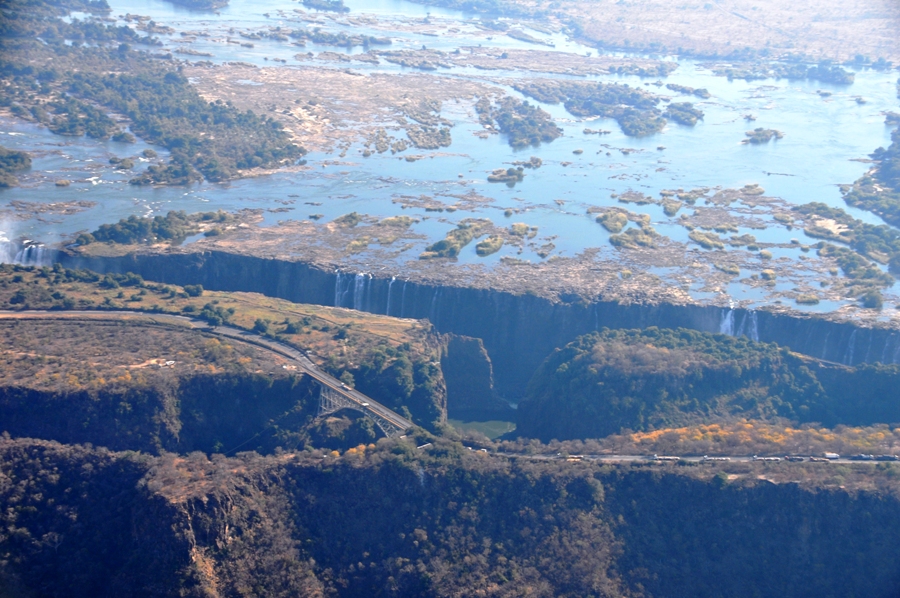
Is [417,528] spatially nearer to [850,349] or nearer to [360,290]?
[360,290]

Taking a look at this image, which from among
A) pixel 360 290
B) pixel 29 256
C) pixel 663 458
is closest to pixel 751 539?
pixel 663 458

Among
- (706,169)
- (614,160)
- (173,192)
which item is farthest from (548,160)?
(173,192)

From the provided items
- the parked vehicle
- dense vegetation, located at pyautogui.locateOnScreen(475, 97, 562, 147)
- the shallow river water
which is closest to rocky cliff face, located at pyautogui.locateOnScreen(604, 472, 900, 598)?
the parked vehicle

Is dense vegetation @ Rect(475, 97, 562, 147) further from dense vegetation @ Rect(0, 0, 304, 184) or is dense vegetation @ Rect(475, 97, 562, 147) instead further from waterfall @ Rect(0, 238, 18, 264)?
waterfall @ Rect(0, 238, 18, 264)

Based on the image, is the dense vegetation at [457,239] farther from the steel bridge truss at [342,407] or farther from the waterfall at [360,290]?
the steel bridge truss at [342,407]

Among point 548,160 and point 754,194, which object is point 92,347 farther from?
point 754,194
